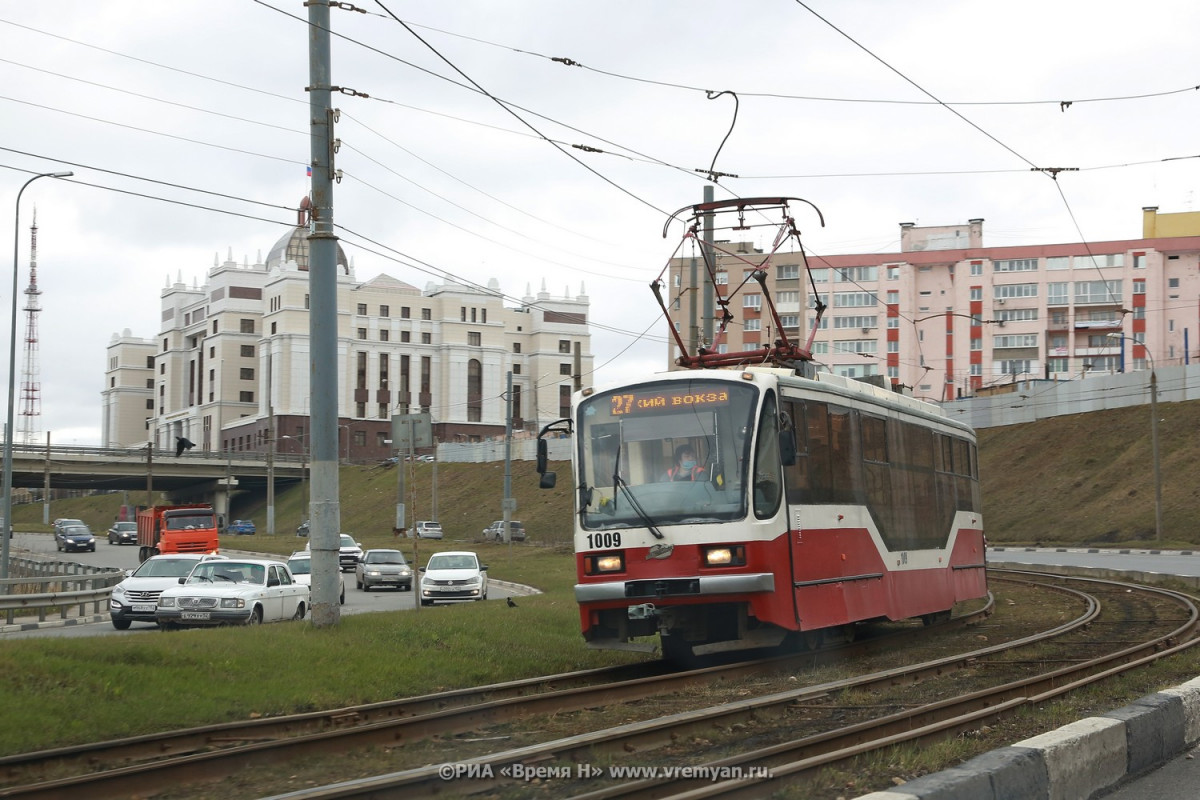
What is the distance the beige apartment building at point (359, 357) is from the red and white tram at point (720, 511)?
99.3 m

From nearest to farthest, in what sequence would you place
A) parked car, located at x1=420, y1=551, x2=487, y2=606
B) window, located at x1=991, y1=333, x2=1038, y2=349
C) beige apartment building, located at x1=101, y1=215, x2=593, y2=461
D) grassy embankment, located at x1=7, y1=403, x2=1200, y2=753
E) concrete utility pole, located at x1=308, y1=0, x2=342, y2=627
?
1. grassy embankment, located at x1=7, y1=403, x2=1200, y2=753
2. concrete utility pole, located at x1=308, y1=0, x2=342, y2=627
3. parked car, located at x1=420, y1=551, x2=487, y2=606
4. window, located at x1=991, y1=333, x2=1038, y2=349
5. beige apartment building, located at x1=101, y1=215, x2=593, y2=461

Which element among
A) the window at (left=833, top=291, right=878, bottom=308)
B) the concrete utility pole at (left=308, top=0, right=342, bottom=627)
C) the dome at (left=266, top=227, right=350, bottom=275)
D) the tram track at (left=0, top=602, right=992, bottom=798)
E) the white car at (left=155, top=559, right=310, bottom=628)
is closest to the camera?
the tram track at (left=0, top=602, right=992, bottom=798)

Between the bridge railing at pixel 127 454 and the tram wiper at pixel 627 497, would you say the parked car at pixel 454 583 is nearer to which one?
the tram wiper at pixel 627 497

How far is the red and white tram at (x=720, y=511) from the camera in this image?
46.9 ft

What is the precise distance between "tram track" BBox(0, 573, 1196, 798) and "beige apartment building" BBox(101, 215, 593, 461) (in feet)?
335

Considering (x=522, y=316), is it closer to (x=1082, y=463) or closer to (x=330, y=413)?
(x=1082, y=463)

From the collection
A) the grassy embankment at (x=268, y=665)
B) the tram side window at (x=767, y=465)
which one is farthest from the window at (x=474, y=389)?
the tram side window at (x=767, y=465)

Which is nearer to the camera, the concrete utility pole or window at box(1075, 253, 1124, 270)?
the concrete utility pole

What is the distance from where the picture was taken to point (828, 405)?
15961 millimetres

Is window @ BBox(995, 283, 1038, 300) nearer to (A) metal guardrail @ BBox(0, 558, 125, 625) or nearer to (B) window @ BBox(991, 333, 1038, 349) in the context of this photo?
(B) window @ BBox(991, 333, 1038, 349)

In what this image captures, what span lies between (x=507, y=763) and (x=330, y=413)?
29.2 feet

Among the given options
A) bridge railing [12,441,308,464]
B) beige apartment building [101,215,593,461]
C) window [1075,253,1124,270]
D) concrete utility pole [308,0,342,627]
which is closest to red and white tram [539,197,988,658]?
concrete utility pole [308,0,342,627]

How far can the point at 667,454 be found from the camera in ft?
48.9

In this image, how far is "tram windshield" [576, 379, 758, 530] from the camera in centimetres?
1452
